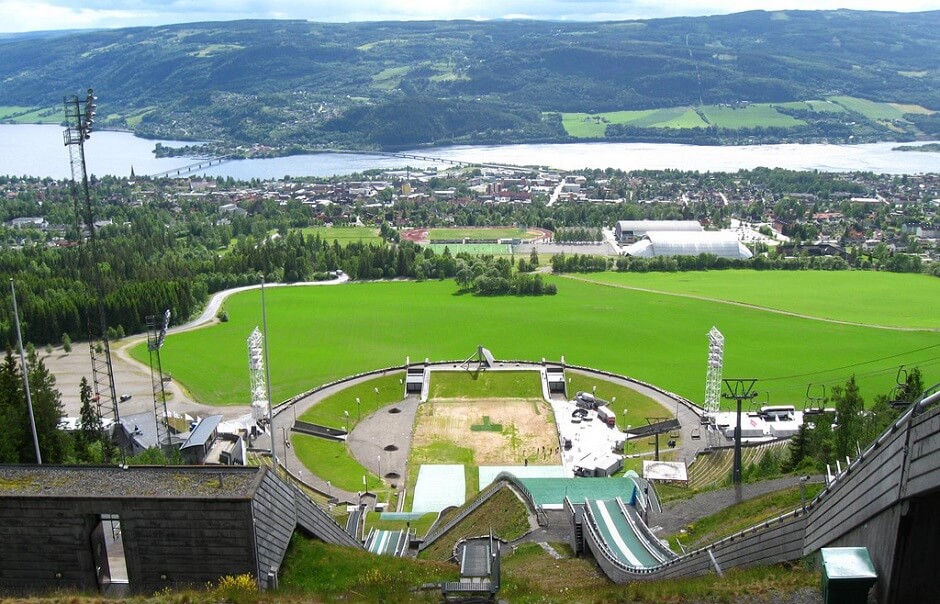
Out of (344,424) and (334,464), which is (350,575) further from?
(344,424)

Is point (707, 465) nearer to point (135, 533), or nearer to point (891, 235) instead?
point (135, 533)

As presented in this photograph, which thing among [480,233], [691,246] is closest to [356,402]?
[691,246]

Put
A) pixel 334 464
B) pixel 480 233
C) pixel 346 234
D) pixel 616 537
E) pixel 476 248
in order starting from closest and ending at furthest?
pixel 616 537 → pixel 334 464 → pixel 476 248 → pixel 346 234 → pixel 480 233

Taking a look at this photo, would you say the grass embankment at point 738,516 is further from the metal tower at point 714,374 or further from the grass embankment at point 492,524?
the metal tower at point 714,374

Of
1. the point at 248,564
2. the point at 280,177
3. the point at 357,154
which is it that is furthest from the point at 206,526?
the point at 357,154

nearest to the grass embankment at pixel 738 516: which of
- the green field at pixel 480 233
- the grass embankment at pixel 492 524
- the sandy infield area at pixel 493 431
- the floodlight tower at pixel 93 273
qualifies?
the grass embankment at pixel 492 524

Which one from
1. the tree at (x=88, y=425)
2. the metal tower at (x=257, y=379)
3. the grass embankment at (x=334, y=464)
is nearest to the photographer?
the tree at (x=88, y=425)
